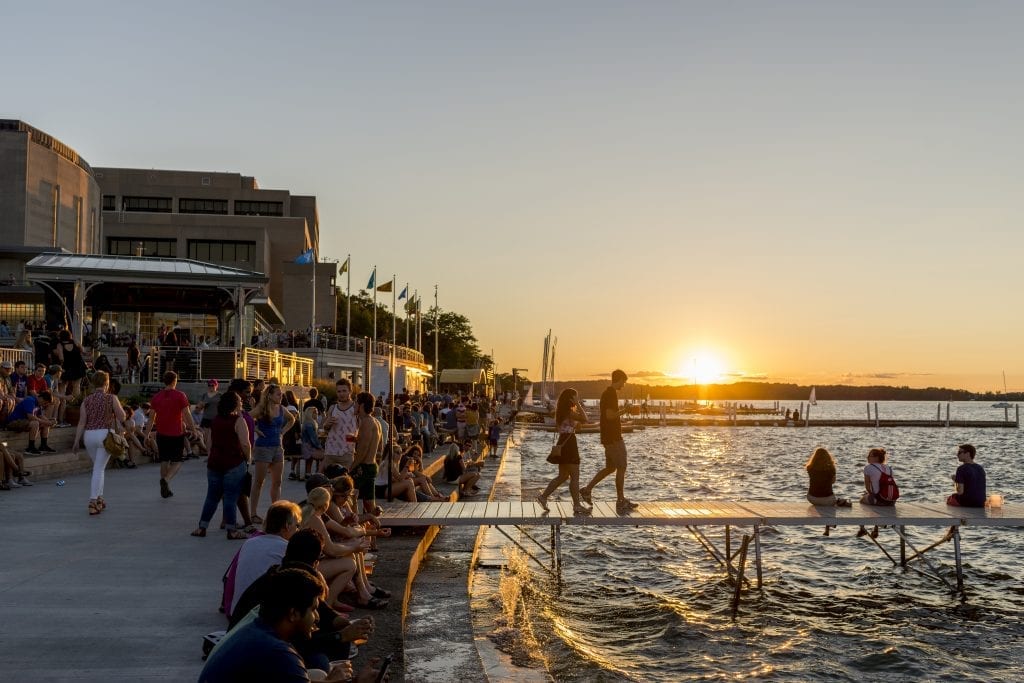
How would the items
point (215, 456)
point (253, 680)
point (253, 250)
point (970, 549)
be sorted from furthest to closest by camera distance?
1. point (253, 250)
2. point (970, 549)
3. point (215, 456)
4. point (253, 680)

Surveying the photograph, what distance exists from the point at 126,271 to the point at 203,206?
2496 inches

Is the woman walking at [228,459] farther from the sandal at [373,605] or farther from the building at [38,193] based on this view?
the building at [38,193]

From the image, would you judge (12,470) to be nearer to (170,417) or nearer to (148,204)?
(170,417)

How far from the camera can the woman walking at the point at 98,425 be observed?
12.2 metres

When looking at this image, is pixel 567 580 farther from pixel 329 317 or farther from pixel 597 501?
pixel 329 317

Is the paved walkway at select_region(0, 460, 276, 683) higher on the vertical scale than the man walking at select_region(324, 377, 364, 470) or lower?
lower

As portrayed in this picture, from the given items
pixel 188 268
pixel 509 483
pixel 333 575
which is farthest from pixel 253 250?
pixel 333 575

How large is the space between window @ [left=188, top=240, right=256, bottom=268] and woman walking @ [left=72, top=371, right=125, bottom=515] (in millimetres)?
64648

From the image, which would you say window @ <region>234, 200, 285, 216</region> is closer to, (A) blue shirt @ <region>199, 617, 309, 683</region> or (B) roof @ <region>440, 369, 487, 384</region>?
(B) roof @ <region>440, 369, 487, 384</region>

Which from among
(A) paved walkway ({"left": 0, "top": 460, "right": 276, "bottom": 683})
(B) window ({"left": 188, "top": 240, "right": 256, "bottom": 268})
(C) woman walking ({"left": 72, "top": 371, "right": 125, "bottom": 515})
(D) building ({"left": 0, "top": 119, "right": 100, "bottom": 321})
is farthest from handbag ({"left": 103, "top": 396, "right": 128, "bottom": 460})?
(B) window ({"left": 188, "top": 240, "right": 256, "bottom": 268})

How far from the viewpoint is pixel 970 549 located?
65.3ft

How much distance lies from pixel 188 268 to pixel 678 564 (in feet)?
75.1

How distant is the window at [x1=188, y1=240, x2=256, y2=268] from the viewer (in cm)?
7369

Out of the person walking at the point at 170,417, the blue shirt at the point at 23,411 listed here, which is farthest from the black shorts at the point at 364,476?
the blue shirt at the point at 23,411
